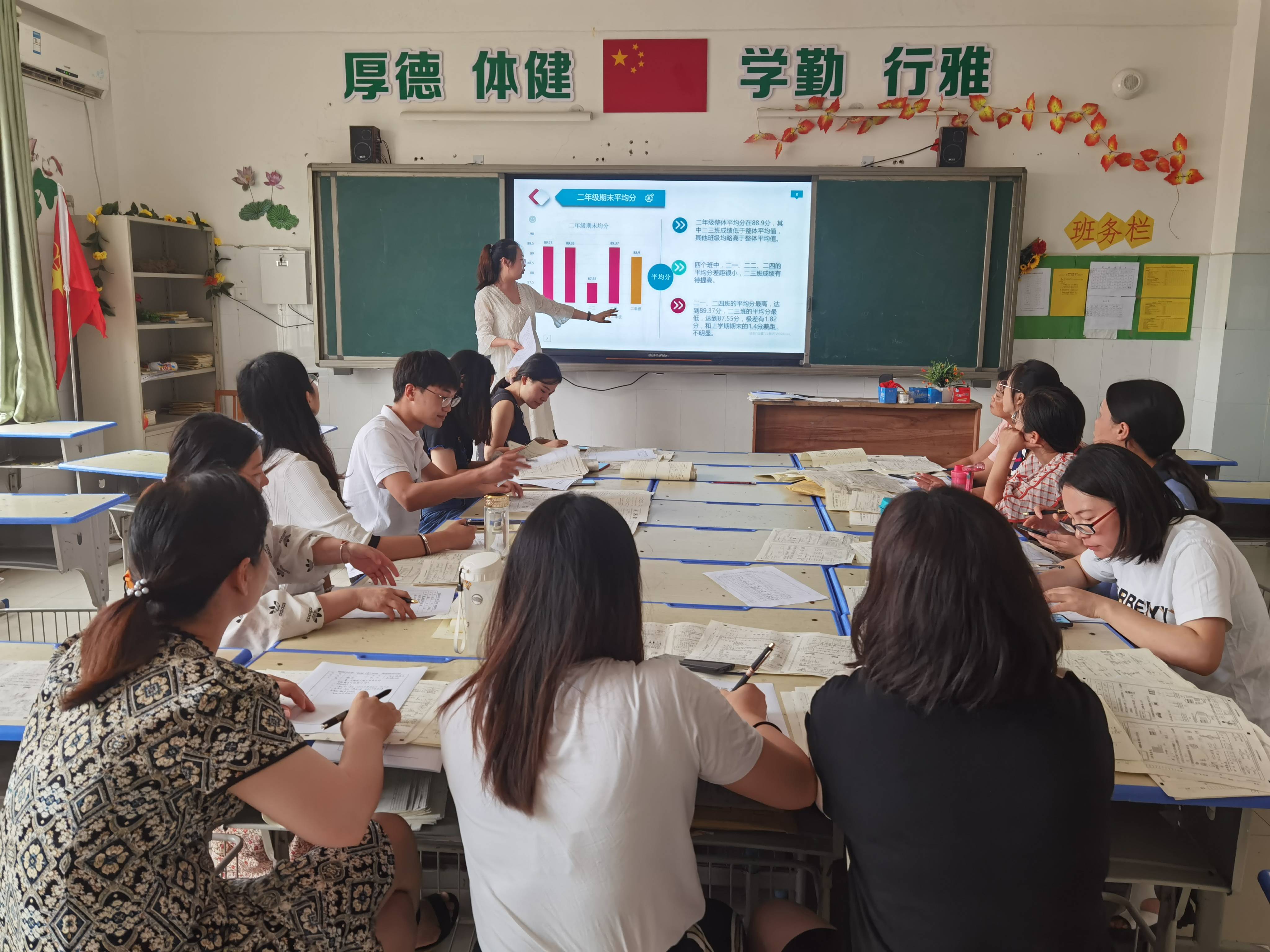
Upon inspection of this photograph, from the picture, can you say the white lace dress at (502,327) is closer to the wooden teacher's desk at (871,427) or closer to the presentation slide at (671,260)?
the presentation slide at (671,260)

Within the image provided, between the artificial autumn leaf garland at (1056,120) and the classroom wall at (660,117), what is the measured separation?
52 mm

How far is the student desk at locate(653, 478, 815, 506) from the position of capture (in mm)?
3033

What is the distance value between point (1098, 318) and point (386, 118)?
430cm

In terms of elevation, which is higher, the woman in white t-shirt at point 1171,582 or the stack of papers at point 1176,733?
the woman in white t-shirt at point 1171,582

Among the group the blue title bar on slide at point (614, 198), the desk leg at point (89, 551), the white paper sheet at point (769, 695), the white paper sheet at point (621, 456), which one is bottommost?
the desk leg at point (89, 551)

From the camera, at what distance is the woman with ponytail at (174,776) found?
1.05 m

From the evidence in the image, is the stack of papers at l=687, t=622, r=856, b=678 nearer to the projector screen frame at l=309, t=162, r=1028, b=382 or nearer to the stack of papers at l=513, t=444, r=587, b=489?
the stack of papers at l=513, t=444, r=587, b=489

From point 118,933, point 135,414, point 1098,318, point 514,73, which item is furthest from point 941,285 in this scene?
point 118,933

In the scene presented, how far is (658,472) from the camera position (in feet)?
11.1

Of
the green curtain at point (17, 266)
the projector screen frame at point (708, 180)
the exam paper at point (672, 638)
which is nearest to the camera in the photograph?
the exam paper at point (672, 638)

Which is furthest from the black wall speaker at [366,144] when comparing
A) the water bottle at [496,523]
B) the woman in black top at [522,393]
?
the water bottle at [496,523]

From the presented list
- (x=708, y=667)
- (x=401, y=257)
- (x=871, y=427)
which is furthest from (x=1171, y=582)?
(x=401, y=257)

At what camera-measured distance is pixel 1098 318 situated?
17.5 ft

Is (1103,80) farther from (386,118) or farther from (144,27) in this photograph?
(144,27)
